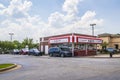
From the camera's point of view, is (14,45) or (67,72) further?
(14,45)

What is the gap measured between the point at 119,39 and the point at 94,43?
33954mm

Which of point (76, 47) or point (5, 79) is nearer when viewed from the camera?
point (5, 79)

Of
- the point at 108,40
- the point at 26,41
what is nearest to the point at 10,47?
the point at 26,41

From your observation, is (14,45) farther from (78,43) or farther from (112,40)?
(78,43)

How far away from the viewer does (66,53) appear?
5259 cm

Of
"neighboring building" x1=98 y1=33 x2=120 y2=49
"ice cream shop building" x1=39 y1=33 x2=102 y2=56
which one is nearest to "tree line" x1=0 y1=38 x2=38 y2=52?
"neighboring building" x1=98 y1=33 x2=120 y2=49

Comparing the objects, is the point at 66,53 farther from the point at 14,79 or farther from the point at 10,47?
the point at 10,47

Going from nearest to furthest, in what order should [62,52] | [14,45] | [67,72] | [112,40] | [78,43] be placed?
[67,72], [62,52], [78,43], [112,40], [14,45]

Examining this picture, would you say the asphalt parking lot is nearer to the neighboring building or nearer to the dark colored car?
the dark colored car

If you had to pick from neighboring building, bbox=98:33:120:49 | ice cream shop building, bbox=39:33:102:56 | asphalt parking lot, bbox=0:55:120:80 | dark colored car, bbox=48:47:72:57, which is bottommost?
asphalt parking lot, bbox=0:55:120:80

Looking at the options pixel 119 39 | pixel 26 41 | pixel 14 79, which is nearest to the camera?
pixel 14 79

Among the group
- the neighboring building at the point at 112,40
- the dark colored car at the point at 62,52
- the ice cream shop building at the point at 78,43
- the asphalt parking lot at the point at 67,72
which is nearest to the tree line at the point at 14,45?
the neighboring building at the point at 112,40

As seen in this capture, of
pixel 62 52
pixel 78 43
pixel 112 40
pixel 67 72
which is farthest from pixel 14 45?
pixel 67 72

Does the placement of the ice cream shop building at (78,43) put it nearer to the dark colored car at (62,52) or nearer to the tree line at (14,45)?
the dark colored car at (62,52)
